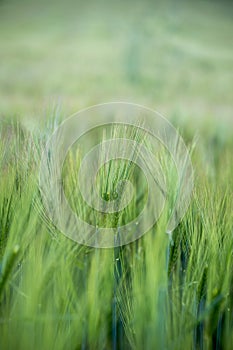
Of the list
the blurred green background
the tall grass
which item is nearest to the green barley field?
the tall grass

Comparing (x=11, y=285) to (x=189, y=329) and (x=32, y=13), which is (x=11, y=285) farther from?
(x=32, y=13)

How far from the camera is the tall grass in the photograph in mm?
433

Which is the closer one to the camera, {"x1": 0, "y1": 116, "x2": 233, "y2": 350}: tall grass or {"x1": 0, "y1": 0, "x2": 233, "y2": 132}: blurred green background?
{"x1": 0, "y1": 116, "x2": 233, "y2": 350}: tall grass

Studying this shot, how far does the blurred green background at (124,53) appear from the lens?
2.72 feet

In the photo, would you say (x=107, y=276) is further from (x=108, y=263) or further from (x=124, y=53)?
(x=124, y=53)

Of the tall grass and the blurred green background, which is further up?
the blurred green background

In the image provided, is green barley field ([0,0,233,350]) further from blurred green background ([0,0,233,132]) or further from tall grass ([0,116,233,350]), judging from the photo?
blurred green background ([0,0,233,132])

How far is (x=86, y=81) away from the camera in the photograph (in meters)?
0.86

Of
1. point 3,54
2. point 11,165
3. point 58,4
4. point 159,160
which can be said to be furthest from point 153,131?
point 58,4

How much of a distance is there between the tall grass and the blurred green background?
31 cm

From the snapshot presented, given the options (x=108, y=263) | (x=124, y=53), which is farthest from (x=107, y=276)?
(x=124, y=53)

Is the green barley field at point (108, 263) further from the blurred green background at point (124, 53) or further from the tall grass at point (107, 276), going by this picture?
the blurred green background at point (124, 53)

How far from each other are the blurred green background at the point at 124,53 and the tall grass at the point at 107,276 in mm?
309

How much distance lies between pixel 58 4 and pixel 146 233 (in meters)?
0.72
